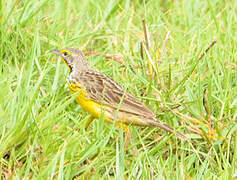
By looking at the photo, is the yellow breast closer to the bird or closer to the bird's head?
the bird

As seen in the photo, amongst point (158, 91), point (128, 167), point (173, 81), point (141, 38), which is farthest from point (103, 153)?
point (141, 38)

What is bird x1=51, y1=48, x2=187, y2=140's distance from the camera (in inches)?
194

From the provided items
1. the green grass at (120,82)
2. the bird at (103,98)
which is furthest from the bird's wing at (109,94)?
the green grass at (120,82)

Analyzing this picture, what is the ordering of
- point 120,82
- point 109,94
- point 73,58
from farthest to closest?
1. point 120,82
2. point 73,58
3. point 109,94

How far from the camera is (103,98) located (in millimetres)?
5090

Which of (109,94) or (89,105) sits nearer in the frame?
(89,105)

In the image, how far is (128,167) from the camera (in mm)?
4535

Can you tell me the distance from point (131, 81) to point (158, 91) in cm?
43

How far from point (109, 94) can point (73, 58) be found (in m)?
0.59

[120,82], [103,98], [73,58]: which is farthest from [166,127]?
[73,58]

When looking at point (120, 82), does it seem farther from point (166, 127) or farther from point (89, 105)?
point (166, 127)

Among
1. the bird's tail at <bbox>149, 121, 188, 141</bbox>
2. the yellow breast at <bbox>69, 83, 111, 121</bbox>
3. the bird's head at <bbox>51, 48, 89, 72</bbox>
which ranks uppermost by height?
the bird's head at <bbox>51, 48, 89, 72</bbox>

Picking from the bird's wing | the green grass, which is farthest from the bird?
the green grass

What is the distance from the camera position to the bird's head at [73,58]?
5.54 meters
